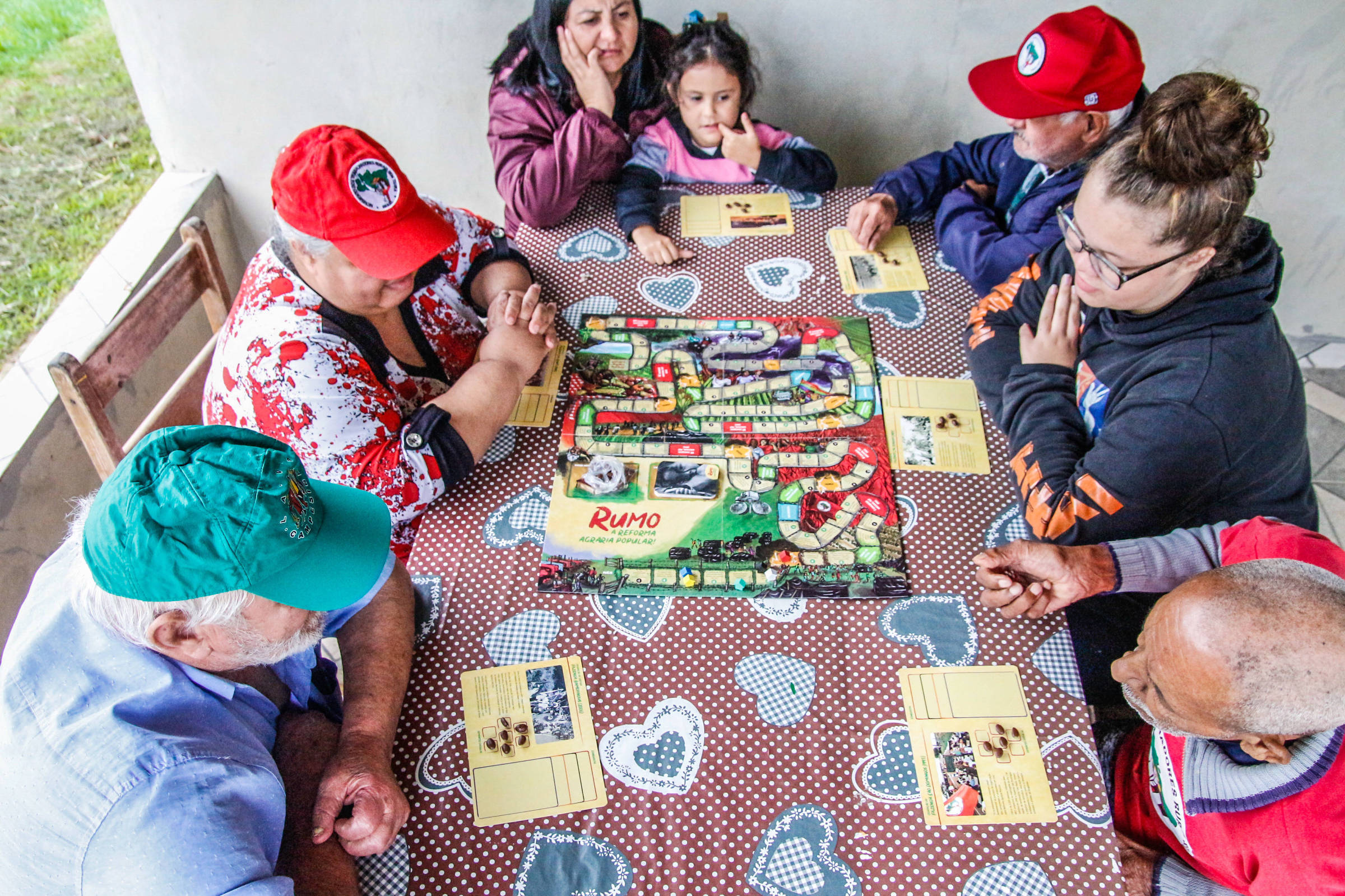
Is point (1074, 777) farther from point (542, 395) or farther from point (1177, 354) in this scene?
point (542, 395)

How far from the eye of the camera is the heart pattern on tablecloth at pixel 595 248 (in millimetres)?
2080

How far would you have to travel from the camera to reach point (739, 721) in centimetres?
125

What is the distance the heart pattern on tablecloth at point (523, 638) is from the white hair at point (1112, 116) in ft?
5.39

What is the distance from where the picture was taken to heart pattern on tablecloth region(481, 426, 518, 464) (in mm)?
1611

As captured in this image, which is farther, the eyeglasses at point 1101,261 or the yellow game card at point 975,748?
the eyeglasses at point 1101,261

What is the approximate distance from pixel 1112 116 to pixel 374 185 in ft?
5.50

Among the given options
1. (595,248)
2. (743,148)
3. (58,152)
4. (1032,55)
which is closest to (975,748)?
(595,248)

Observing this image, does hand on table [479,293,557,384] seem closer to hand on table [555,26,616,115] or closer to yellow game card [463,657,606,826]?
yellow game card [463,657,606,826]

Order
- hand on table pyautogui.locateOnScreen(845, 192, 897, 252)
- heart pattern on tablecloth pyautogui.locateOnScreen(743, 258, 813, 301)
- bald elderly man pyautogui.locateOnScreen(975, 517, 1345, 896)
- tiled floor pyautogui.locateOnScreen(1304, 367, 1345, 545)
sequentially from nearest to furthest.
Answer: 1. bald elderly man pyautogui.locateOnScreen(975, 517, 1345, 896)
2. heart pattern on tablecloth pyautogui.locateOnScreen(743, 258, 813, 301)
3. hand on table pyautogui.locateOnScreen(845, 192, 897, 252)
4. tiled floor pyautogui.locateOnScreen(1304, 367, 1345, 545)

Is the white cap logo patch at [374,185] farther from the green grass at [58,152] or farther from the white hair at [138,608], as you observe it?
the green grass at [58,152]

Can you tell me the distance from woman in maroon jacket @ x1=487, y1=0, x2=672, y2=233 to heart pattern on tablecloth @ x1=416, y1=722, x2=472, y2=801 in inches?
55.7

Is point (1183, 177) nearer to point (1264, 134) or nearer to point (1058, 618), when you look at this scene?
point (1264, 134)

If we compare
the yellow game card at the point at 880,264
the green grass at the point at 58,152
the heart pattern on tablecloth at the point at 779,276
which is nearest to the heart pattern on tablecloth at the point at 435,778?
the heart pattern on tablecloth at the point at 779,276

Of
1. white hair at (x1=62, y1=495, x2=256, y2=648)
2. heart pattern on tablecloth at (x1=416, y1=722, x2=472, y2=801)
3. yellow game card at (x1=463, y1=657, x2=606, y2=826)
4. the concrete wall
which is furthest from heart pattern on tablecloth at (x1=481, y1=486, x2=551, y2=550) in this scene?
the concrete wall
